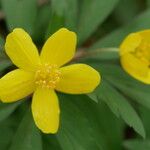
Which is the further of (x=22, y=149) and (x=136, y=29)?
(x=136, y=29)

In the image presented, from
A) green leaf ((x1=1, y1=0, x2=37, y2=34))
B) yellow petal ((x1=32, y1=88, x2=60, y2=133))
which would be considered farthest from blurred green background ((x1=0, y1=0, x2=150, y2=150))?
yellow petal ((x1=32, y1=88, x2=60, y2=133))

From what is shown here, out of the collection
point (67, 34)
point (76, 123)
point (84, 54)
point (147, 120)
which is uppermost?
point (67, 34)

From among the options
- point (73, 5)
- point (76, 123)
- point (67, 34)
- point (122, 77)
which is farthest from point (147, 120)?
point (67, 34)

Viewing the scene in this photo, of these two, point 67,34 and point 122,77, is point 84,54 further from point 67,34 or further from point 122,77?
point 67,34

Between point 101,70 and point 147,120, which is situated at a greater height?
point 101,70

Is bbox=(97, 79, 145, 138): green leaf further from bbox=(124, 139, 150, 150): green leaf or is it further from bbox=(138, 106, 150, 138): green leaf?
A: bbox=(138, 106, 150, 138): green leaf

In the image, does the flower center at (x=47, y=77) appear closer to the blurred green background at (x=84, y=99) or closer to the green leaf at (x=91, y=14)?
the blurred green background at (x=84, y=99)
